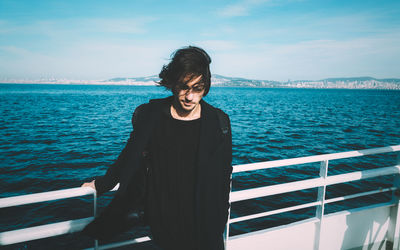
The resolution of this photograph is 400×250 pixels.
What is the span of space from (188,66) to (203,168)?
25.0 inches

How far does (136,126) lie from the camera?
152cm

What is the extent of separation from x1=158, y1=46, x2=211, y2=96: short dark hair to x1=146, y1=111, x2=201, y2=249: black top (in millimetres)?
303

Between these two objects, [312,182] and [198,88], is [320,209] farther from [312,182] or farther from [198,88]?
[198,88]

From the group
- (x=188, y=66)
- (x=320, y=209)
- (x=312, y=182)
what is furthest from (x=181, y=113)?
(x=320, y=209)

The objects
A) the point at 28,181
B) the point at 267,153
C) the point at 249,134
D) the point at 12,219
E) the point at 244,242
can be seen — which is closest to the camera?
the point at 244,242

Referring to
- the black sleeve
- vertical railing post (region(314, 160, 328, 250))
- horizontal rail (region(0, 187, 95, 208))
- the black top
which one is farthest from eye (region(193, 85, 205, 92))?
vertical railing post (region(314, 160, 328, 250))

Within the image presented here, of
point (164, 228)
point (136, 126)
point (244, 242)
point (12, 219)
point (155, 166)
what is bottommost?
point (12, 219)

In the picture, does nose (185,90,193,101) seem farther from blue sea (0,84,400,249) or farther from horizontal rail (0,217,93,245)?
blue sea (0,84,400,249)

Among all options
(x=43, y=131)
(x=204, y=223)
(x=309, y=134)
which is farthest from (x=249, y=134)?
(x=204, y=223)

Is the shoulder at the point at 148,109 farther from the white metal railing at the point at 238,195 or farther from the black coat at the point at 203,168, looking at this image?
the white metal railing at the point at 238,195

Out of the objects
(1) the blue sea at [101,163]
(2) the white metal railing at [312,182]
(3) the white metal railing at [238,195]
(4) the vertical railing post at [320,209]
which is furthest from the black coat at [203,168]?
(1) the blue sea at [101,163]

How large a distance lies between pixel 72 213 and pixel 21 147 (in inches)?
381

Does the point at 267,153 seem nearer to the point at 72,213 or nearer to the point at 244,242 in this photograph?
the point at 72,213

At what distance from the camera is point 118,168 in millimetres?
1487
